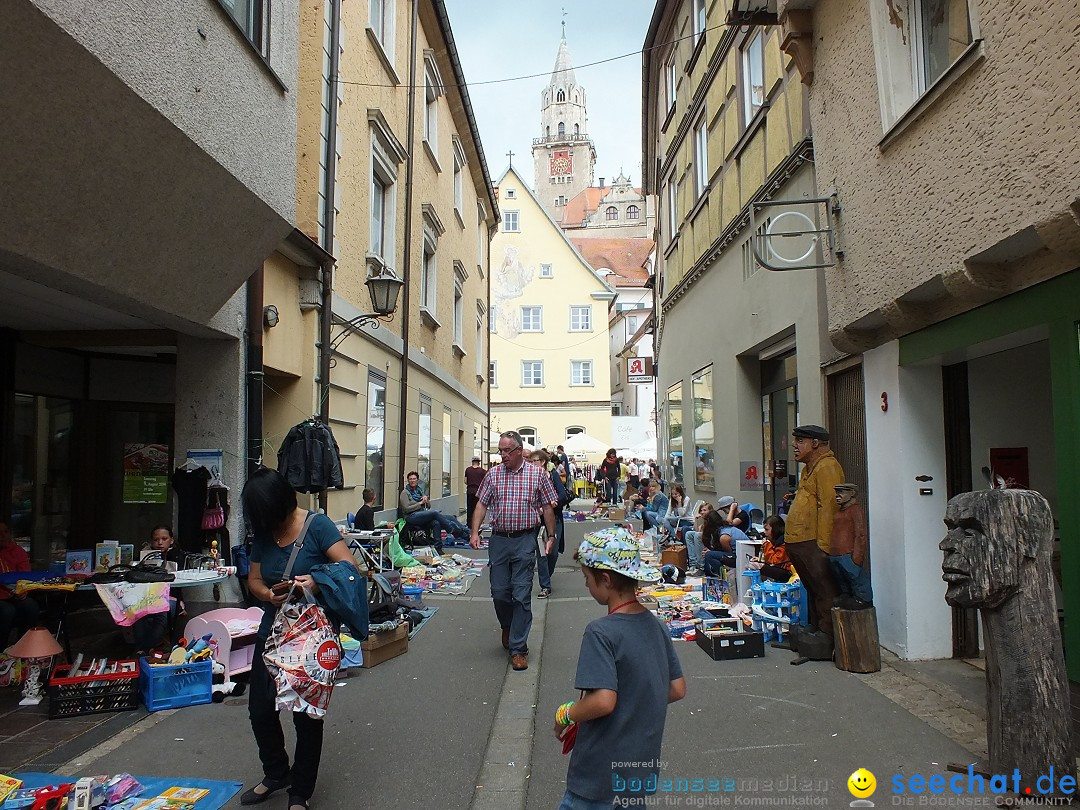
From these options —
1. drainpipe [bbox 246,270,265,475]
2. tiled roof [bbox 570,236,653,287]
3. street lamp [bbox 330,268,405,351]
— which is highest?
tiled roof [bbox 570,236,653,287]

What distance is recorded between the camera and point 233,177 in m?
5.88

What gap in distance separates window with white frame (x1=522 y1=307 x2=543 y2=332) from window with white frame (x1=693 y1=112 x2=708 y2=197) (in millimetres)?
28017

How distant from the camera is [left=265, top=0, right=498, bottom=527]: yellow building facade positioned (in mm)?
9555

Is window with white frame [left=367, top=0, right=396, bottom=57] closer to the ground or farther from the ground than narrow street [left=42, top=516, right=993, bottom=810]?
farther from the ground

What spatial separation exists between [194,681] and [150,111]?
3.74m

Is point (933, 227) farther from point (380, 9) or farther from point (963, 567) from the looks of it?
point (380, 9)

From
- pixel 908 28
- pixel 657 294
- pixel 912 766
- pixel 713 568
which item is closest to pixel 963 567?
pixel 912 766

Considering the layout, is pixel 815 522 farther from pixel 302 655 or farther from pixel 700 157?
Answer: pixel 700 157

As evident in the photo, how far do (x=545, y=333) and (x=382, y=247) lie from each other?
29.8 meters

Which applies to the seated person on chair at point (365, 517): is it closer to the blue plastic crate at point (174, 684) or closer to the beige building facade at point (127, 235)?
the beige building facade at point (127, 235)

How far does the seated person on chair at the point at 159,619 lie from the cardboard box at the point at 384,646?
1.54m

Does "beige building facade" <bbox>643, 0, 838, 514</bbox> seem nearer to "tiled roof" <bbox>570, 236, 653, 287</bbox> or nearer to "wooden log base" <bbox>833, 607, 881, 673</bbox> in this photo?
"wooden log base" <bbox>833, 607, 881, 673</bbox>

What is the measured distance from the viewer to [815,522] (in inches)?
256

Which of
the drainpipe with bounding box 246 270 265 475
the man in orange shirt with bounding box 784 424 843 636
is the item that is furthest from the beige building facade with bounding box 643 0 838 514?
the drainpipe with bounding box 246 270 265 475
